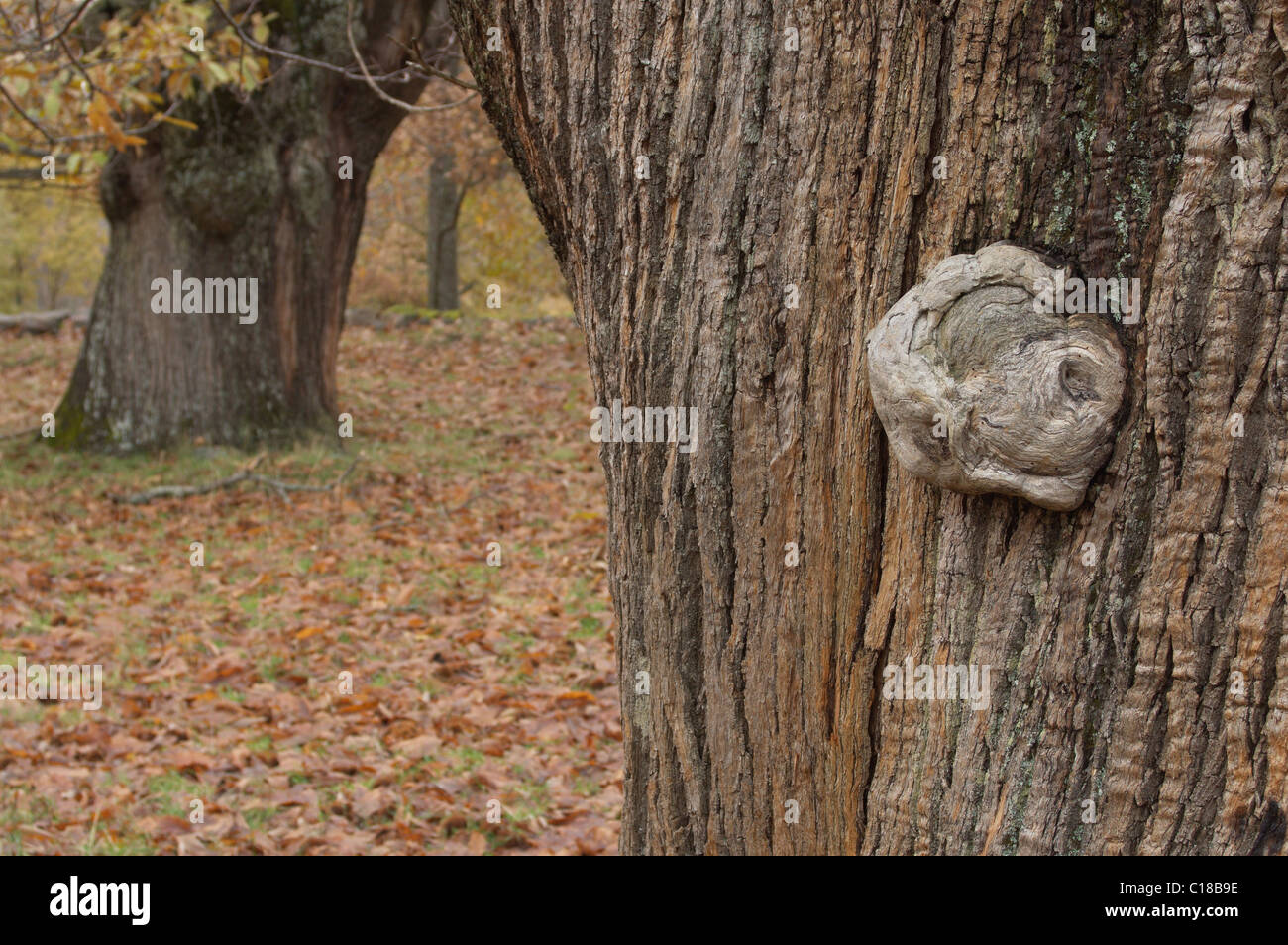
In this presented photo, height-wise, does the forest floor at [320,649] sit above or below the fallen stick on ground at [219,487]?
below

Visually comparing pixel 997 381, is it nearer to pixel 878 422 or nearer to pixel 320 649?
pixel 878 422

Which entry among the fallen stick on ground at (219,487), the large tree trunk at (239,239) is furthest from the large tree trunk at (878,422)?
the large tree trunk at (239,239)

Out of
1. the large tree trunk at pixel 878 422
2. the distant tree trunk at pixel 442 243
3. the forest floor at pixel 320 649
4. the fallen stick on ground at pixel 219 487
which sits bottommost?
the forest floor at pixel 320 649

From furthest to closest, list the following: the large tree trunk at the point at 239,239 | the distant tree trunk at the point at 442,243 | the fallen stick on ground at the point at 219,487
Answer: the distant tree trunk at the point at 442,243, the large tree trunk at the point at 239,239, the fallen stick on ground at the point at 219,487

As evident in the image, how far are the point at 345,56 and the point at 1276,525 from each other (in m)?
9.82

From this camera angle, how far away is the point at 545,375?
14.8 m

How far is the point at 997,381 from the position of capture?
173 centimetres

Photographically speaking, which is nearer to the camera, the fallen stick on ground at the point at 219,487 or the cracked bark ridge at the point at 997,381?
the cracked bark ridge at the point at 997,381

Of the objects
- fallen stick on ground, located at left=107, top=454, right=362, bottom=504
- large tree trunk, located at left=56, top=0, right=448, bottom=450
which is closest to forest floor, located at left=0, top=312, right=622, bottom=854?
fallen stick on ground, located at left=107, top=454, right=362, bottom=504

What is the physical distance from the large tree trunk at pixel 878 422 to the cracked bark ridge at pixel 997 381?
0.06m

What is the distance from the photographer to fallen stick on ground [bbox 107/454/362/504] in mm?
9301

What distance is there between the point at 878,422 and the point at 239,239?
9.46 meters

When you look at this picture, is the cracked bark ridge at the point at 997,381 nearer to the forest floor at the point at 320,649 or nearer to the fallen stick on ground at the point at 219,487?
the forest floor at the point at 320,649

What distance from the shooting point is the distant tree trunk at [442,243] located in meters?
21.5
